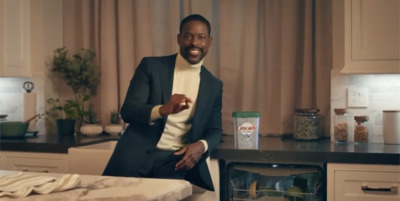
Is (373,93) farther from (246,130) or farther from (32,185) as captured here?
(32,185)

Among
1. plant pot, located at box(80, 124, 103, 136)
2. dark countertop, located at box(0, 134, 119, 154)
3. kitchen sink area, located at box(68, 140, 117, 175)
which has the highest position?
plant pot, located at box(80, 124, 103, 136)

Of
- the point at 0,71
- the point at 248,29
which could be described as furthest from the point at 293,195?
the point at 0,71

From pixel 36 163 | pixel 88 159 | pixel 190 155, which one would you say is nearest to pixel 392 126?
pixel 190 155

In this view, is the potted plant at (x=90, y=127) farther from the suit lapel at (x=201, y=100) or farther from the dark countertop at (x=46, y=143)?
the suit lapel at (x=201, y=100)

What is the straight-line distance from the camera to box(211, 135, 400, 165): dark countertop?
7.71 feet

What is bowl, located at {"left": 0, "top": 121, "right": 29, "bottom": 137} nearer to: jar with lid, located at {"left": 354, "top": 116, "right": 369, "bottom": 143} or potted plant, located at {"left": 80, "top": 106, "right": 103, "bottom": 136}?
potted plant, located at {"left": 80, "top": 106, "right": 103, "bottom": 136}

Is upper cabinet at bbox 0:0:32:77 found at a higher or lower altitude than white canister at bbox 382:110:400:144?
higher

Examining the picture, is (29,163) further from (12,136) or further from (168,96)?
(168,96)

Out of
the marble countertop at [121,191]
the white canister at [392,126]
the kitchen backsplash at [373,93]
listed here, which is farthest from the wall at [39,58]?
the white canister at [392,126]

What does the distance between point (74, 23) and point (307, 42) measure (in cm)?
163

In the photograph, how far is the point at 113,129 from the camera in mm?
3225

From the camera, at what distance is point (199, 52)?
2279 millimetres

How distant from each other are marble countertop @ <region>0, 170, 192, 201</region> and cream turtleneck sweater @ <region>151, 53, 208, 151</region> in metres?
0.70

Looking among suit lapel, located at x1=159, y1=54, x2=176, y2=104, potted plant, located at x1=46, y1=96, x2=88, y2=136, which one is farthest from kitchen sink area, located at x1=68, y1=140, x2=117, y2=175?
potted plant, located at x1=46, y1=96, x2=88, y2=136
